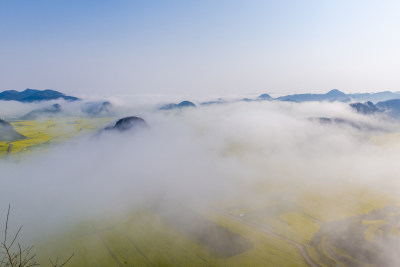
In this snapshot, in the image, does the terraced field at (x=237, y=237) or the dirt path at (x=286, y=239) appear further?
the terraced field at (x=237, y=237)

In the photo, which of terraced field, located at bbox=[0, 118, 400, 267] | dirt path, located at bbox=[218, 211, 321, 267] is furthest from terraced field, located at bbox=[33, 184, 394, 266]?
dirt path, located at bbox=[218, 211, 321, 267]

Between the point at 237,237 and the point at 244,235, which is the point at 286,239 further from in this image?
the point at 237,237

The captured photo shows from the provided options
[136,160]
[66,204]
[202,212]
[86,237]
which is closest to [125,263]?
[86,237]

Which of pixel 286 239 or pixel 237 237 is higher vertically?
pixel 237 237

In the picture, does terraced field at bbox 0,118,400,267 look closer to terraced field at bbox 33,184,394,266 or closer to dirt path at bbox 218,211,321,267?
terraced field at bbox 33,184,394,266

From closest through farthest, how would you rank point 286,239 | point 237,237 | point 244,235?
1. point 286,239
2. point 237,237
3. point 244,235

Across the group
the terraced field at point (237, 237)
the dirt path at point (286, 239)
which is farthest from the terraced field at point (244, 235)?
the dirt path at point (286, 239)

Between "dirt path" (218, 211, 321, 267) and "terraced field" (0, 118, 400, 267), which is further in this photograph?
"terraced field" (0, 118, 400, 267)

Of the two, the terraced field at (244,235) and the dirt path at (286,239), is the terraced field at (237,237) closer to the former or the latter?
the terraced field at (244,235)

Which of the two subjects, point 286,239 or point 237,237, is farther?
point 237,237

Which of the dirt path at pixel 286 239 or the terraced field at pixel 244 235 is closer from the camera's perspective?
the dirt path at pixel 286 239

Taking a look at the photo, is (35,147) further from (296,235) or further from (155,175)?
(296,235)

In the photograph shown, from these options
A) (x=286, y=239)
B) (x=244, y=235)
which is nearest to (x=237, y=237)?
(x=244, y=235)
